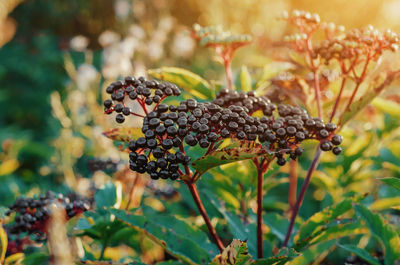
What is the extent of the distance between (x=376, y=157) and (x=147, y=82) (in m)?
0.84

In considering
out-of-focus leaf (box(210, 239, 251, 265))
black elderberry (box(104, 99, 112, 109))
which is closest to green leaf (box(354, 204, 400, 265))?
out-of-focus leaf (box(210, 239, 251, 265))

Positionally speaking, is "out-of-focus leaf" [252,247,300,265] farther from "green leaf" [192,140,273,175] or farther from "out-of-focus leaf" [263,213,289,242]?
"out-of-focus leaf" [263,213,289,242]

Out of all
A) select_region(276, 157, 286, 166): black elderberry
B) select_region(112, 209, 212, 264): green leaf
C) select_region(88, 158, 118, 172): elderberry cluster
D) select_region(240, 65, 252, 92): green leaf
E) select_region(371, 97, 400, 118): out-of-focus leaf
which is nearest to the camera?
select_region(276, 157, 286, 166): black elderberry

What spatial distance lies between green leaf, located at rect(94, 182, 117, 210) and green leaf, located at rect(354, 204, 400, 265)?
26.0 inches

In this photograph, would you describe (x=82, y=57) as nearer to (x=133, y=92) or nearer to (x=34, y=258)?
(x=34, y=258)

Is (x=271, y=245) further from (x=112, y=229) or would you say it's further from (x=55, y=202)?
(x=55, y=202)

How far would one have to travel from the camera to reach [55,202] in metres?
1.09

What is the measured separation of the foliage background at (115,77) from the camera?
1405mm

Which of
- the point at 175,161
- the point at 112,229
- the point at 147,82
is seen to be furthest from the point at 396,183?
the point at 112,229

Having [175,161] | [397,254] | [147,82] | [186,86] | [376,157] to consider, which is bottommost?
[397,254]

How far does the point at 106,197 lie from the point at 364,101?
754 mm

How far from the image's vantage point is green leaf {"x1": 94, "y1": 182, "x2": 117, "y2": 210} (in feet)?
3.74

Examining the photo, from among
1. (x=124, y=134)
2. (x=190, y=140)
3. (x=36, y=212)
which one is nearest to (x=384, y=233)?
(x=190, y=140)

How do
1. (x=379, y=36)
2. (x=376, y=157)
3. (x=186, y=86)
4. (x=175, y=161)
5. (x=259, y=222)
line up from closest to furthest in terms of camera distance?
(x=175, y=161) → (x=259, y=222) → (x=379, y=36) → (x=186, y=86) → (x=376, y=157)
